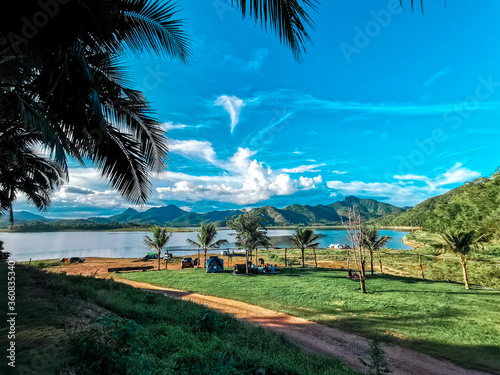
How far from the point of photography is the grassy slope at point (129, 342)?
3.29 meters

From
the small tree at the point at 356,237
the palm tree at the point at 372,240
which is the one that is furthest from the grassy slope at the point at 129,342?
the palm tree at the point at 372,240

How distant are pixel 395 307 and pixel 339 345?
224 inches

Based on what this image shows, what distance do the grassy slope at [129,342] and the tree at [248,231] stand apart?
1386 cm

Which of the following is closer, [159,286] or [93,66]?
[93,66]

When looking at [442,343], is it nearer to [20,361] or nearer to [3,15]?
[20,361]

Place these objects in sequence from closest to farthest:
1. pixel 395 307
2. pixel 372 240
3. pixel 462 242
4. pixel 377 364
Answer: pixel 377 364 → pixel 395 307 → pixel 462 242 → pixel 372 240

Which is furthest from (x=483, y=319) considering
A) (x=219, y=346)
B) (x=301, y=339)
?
(x=219, y=346)

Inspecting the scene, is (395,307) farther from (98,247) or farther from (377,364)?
(98,247)

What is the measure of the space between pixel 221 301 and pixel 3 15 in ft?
43.3

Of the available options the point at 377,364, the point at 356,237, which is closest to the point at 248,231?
the point at 356,237

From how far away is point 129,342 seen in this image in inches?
146

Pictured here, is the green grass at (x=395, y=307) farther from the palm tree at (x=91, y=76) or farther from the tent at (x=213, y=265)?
the palm tree at (x=91, y=76)

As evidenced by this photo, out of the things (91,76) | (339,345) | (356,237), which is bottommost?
(339,345)

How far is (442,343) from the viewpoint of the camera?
794 centimetres
